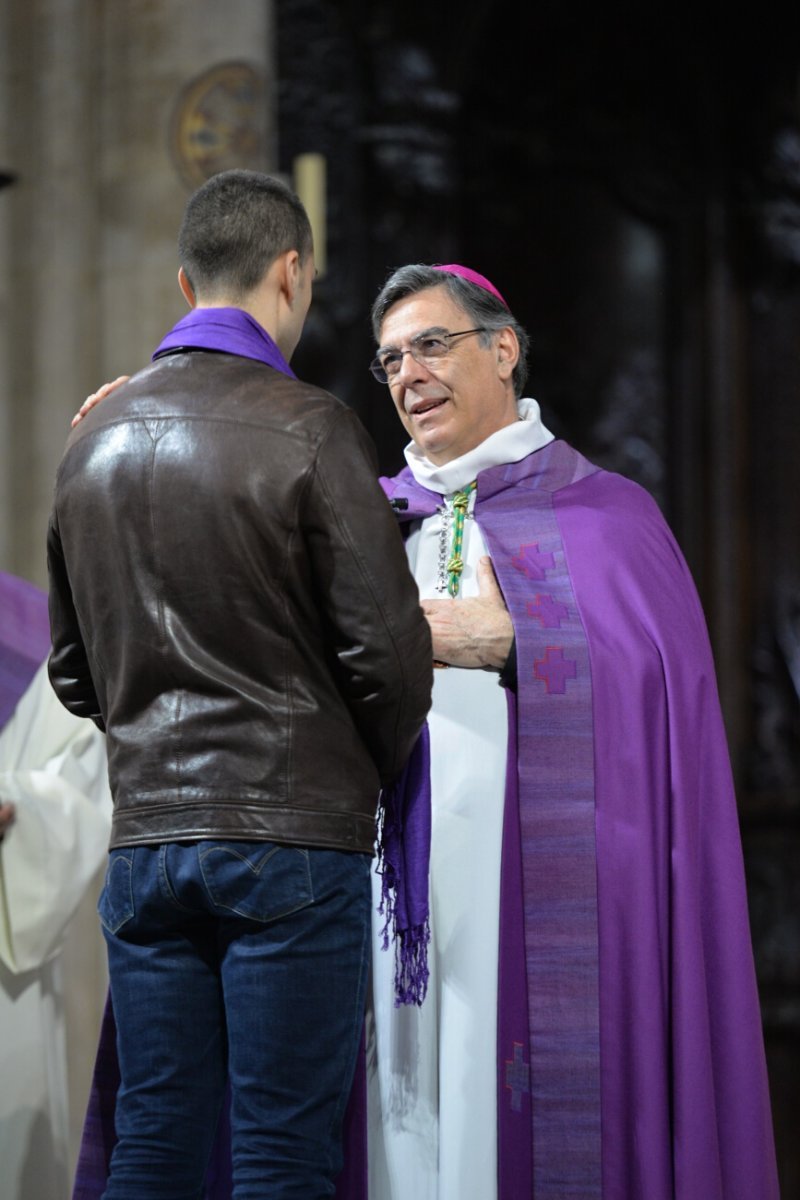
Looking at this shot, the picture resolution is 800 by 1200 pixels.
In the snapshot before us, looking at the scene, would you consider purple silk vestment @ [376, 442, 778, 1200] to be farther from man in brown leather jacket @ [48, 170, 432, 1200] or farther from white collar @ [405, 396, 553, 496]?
man in brown leather jacket @ [48, 170, 432, 1200]

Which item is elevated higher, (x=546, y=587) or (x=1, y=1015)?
(x=546, y=587)

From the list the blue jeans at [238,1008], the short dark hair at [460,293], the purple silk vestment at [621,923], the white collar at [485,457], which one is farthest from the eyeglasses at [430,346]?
the blue jeans at [238,1008]

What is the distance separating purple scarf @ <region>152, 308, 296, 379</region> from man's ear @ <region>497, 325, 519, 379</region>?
3.35 feet

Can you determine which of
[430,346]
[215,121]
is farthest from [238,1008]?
[215,121]

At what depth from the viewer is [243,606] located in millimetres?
2209

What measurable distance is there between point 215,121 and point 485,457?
2535mm

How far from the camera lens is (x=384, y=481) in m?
3.52

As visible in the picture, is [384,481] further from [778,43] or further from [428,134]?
[778,43]

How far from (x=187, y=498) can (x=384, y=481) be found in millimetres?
1328

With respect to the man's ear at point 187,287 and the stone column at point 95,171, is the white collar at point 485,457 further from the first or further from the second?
the stone column at point 95,171

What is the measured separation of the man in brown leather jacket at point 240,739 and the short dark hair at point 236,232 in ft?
0.52

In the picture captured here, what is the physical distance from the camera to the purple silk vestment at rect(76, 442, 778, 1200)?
9.43ft

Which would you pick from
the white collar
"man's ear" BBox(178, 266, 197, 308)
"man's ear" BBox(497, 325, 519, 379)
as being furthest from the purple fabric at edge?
"man's ear" BBox(178, 266, 197, 308)

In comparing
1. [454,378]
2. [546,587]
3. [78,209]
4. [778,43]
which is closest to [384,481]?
[454,378]
